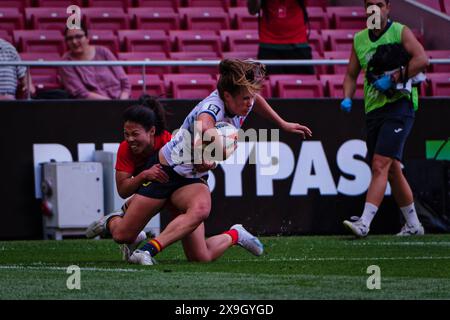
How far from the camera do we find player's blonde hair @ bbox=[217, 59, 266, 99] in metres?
7.80

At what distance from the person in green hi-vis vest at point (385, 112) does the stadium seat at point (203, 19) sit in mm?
3880

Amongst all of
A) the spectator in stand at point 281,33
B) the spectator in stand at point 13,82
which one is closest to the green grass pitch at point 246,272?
the spectator in stand at point 13,82

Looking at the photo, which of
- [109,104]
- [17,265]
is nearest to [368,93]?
[109,104]

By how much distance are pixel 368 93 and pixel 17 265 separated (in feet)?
12.8

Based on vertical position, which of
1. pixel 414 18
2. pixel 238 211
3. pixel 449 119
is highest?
pixel 414 18

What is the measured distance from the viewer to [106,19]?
46.4ft

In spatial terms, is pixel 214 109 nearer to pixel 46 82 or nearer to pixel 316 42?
pixel 46 82

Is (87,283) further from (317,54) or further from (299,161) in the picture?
(317,54)

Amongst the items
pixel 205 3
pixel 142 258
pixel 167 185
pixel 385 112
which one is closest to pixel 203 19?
pixel 205 3

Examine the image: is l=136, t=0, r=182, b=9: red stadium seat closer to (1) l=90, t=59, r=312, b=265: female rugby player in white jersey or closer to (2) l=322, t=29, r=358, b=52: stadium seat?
(2) l=322, t=29, r=358, b=52: stadium seat

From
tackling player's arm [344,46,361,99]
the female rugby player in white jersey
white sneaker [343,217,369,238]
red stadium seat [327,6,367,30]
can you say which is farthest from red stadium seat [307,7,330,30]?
Answer: the female rugby player in white jersey

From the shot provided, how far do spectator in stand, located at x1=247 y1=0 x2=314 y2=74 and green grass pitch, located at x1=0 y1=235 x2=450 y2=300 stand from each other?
2.85 metres

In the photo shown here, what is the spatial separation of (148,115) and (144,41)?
5.70m

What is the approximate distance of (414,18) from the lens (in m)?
14.9
